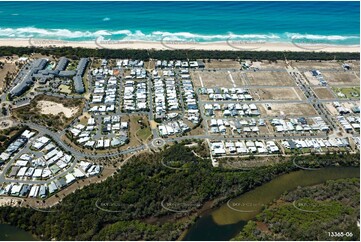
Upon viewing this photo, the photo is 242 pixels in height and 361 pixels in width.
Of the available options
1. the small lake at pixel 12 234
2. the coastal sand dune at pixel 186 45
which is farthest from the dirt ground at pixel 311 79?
the small lake at pixel 12 234

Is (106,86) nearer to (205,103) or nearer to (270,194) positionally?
(205,103)

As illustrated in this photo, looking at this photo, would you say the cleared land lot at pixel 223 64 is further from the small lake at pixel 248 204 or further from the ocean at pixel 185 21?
the small lake at pixel 248 204

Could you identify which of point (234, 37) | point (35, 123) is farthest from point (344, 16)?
point (35, 123)

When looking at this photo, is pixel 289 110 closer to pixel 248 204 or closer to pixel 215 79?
pixel 215 79

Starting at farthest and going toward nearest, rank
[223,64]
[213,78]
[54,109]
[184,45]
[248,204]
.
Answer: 1. [184,45]
2. [223,64]
3. [213,78]
4. [54,109]
5. [248,204]

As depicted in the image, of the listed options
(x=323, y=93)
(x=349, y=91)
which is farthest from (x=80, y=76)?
(x=349, y=91)

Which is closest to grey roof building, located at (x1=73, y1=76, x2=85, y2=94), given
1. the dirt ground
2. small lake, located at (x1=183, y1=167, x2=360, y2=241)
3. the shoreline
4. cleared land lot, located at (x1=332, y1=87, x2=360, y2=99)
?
the shoreline
